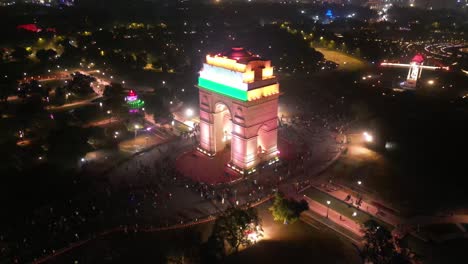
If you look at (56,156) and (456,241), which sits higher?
(56,156)

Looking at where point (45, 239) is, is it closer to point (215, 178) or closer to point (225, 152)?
point (215, 178)

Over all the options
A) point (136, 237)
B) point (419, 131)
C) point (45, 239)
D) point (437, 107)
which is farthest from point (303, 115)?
point (45, 239)

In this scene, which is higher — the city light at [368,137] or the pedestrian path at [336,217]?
the city light at [368,137]

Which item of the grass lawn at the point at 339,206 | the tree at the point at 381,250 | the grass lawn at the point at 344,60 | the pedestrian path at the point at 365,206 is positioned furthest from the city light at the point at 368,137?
the grass lawn at the point at 344,60

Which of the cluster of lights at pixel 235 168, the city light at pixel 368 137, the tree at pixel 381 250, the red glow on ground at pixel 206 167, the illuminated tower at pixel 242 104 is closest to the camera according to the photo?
the tree at pixel 381 250

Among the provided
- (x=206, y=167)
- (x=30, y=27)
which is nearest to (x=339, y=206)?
(x=206, y=167)

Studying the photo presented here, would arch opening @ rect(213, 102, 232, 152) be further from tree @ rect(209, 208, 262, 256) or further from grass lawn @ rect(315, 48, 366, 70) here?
grass lawn @ rect(315, 48, 366, 70)

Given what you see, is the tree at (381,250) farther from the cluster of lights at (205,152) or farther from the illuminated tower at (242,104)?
the cluster of lights at (205,152)

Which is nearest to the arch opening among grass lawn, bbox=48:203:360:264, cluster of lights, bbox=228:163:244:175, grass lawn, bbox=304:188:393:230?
cluster of lights, bbox=228:163:244:175
